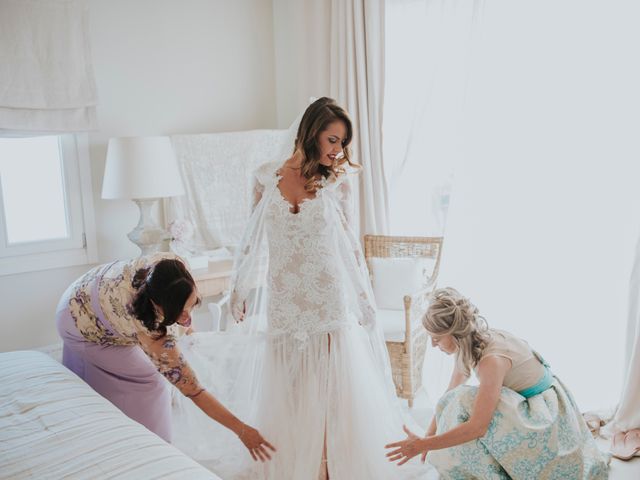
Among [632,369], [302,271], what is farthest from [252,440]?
[632,369]

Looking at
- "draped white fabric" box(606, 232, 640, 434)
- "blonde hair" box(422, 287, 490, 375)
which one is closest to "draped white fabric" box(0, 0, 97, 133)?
"blonde hair" box(422, 287, 490, 375)

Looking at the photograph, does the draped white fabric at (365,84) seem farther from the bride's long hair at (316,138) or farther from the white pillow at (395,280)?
the bride's long hair at (316,138)

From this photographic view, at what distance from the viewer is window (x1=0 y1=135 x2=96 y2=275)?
3355mm

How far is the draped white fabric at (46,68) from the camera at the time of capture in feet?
10.4

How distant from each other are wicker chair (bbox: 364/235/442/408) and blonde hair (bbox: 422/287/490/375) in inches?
37.5

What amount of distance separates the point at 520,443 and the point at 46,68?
2.91m

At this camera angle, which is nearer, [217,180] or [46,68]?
[46,68]

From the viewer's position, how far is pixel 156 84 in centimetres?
383

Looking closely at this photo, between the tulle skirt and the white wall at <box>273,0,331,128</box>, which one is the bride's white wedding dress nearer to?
the tulle skirt

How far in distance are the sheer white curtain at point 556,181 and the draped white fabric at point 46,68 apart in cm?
214

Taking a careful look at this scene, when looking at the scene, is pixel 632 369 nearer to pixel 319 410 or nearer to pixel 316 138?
pixel 319 410

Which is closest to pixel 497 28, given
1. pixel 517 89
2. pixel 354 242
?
pixel 517 89

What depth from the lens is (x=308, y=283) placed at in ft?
7.86

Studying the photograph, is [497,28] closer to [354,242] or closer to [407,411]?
[354,242]
